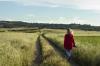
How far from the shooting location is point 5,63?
1288 cm

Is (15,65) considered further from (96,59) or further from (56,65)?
(96,59)

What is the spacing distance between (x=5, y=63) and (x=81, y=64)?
18.5ft

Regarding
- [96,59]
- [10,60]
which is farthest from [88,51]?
[10,60]

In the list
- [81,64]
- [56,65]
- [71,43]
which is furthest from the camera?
[71,43]

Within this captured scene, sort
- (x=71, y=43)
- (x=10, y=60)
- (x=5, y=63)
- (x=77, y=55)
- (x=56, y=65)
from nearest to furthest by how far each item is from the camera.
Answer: (x=5, y=63) < (x=10, y=60) < (x=56, y=65) < (x=71, y=43) < (x=77, y=55)

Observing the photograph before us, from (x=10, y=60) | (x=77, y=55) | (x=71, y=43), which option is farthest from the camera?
(x=77, y=55)

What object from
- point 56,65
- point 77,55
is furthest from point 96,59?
point 77,55

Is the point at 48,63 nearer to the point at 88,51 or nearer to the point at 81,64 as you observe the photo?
the point at 81,64

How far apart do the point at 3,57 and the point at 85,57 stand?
5976mm

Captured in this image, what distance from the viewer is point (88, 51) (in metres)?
19.0

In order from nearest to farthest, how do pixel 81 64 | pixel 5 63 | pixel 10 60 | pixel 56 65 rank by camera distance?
pixel 5 63 → pixel 10 60 → pixel 56 65 → pixel 81 64

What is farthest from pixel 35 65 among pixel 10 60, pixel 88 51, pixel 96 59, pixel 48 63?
pixel 88 51

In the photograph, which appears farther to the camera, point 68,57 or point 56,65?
point 68,57

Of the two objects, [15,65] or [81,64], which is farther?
[81,64]
